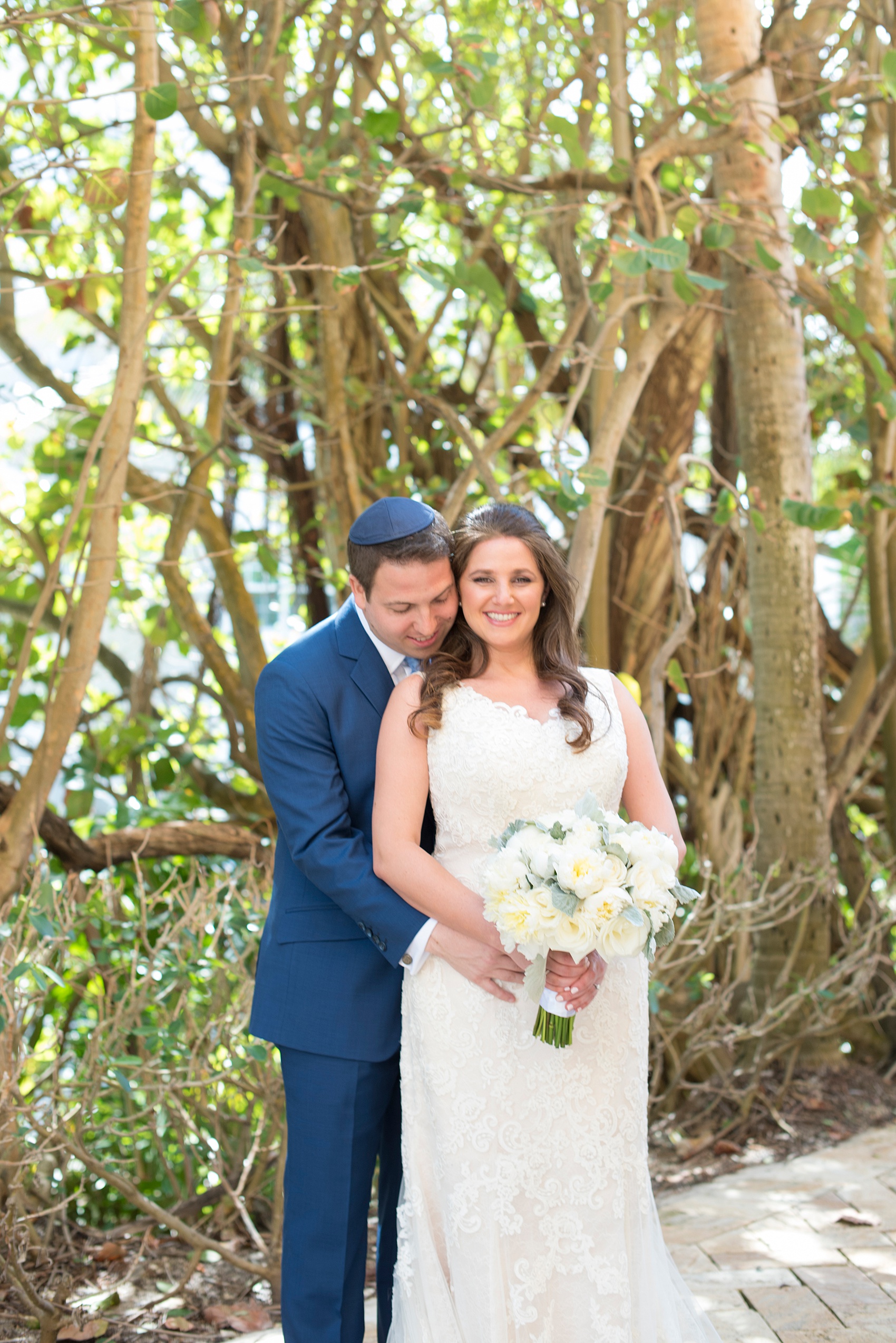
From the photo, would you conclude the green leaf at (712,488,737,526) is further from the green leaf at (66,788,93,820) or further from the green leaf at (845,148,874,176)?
the green leaf at (66,788,93,820)

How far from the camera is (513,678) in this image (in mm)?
2246

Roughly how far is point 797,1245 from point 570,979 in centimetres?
158

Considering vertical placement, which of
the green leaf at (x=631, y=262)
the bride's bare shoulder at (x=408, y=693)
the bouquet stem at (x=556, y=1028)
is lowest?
the bouquet stem at (x=556, y=1028)

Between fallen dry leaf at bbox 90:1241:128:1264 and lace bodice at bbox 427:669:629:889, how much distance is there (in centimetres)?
166

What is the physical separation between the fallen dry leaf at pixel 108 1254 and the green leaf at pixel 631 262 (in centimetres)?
287

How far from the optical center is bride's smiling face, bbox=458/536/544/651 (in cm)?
217

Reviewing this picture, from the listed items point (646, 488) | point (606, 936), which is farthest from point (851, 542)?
point (606, 936)

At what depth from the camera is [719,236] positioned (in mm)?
3350

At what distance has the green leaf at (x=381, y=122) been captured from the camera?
358cm

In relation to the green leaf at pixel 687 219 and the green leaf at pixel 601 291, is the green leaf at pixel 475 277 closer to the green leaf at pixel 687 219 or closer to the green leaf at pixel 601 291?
the green leaf at pixel 601 291

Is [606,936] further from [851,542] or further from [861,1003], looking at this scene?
[861,1003]

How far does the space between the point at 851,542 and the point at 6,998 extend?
2.90 metres

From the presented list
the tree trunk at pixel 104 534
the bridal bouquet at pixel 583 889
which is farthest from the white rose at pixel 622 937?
the tree trunk at pixel 104 534

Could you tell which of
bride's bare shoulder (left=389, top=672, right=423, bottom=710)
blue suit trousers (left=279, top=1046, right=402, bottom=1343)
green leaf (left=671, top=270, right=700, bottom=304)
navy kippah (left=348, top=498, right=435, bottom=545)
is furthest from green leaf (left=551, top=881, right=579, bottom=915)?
green leaf (left=671, top=270, right=700, bottom=304)
